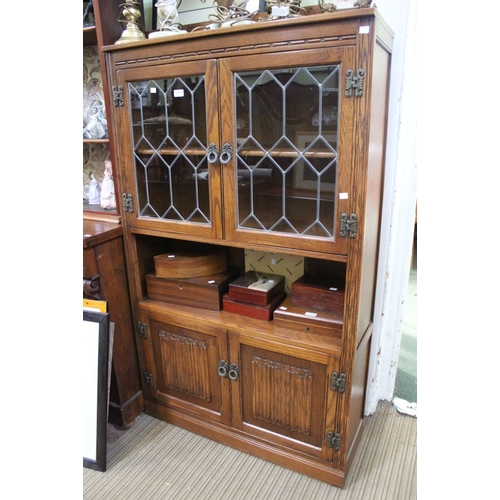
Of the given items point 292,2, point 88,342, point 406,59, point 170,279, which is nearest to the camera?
point 292,2

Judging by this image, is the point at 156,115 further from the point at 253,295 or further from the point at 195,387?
the point at 195,387

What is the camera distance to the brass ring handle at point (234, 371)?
1.68m

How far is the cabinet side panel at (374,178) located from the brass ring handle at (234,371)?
535mm

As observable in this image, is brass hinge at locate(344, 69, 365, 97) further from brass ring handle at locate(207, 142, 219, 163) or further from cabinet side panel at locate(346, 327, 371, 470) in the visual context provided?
cabinet side panel at locate(346, 327, 371, 470)

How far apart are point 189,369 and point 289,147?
1118mm

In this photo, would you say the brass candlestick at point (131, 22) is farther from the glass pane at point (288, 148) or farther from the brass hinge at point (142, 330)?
the brass hinge at point (142, 330)

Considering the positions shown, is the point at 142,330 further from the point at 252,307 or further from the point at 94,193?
the point at 94,193

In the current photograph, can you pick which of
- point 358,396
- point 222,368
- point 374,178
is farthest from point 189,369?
point 374,178

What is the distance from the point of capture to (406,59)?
1503 mm

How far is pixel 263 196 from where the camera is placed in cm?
144

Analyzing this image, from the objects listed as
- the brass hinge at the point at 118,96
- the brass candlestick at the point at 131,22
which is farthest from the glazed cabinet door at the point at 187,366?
the brass candlestick at the point at 131,22

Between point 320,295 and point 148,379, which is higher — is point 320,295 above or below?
above

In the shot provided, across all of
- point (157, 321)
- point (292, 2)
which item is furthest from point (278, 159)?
point (157, 321)

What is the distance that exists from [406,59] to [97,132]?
1.40 metres
